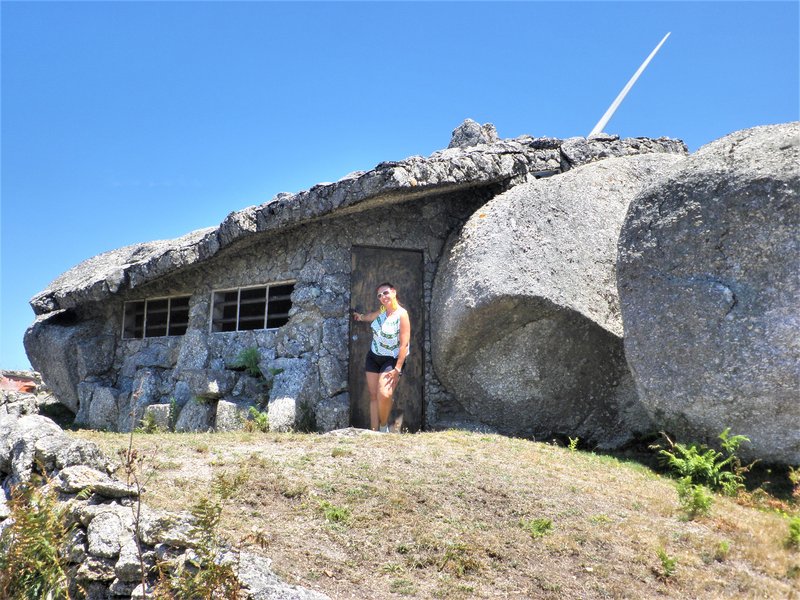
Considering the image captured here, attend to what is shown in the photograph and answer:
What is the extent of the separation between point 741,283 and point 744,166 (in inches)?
55.5

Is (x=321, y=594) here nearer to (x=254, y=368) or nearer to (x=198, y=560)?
(x=198, y=560)

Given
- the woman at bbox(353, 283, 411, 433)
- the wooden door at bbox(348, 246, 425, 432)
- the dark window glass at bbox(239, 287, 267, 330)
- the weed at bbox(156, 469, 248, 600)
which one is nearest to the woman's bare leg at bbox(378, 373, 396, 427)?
the woman at bbox(353, 283, 411, 433)

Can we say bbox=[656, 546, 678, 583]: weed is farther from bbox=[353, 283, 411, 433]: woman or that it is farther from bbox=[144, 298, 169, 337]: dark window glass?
bbox=[144, 298, 169, 337]: dark window glass

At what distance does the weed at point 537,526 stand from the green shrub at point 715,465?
2.48 metres

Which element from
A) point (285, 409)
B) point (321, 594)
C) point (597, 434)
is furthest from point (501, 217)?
point (321, 594)

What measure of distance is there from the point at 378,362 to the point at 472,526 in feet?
16.7

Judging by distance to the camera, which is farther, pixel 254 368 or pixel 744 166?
pixel 254 368

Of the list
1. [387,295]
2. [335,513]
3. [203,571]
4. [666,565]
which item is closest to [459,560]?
[335,513]

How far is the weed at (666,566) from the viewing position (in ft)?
20.0

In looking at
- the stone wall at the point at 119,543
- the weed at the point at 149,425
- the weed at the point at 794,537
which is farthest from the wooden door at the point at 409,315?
the weed at the point at 794,537

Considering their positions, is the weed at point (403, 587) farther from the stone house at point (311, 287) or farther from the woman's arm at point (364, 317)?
the woman's arm at point (364, 317)

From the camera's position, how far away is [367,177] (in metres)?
11.3

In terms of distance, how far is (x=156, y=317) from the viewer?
15.0 m

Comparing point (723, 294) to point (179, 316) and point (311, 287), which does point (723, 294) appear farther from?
point (179, 316)
